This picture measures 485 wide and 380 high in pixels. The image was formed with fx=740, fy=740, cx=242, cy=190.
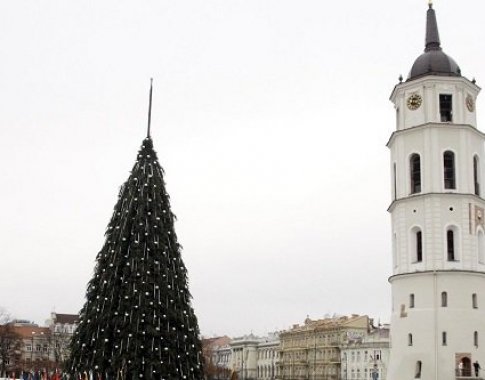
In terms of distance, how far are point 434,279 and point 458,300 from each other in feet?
5.21

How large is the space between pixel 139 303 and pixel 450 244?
2598 centimetres

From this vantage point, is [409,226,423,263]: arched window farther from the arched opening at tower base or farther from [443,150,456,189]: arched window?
the arched opening at tower base

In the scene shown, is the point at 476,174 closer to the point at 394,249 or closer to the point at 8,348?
the point at 394,249

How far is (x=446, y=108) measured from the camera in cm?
4112

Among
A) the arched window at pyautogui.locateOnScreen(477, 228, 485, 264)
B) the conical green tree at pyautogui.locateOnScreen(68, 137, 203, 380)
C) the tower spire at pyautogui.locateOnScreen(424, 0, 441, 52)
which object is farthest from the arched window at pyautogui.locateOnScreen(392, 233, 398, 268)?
the conical green tree at pyautogui.locateOnScreen(68, 137, 203, 380)

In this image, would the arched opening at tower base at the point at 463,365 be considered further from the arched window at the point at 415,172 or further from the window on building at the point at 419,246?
the arched window at the point at 415,172

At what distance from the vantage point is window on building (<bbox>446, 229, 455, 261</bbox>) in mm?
39094

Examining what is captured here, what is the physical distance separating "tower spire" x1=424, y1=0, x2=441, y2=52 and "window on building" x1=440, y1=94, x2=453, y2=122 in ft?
12.7

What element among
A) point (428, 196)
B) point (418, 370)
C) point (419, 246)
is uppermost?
point (428, 196)

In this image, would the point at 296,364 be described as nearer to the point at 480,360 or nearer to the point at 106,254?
the point at 480,360

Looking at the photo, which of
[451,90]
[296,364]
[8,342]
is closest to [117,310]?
[451,90]

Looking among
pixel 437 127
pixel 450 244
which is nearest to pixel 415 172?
pixel 437 127

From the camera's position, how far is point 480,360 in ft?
124

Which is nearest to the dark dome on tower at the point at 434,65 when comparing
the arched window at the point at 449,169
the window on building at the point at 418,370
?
the arched window at the point at 449,169
